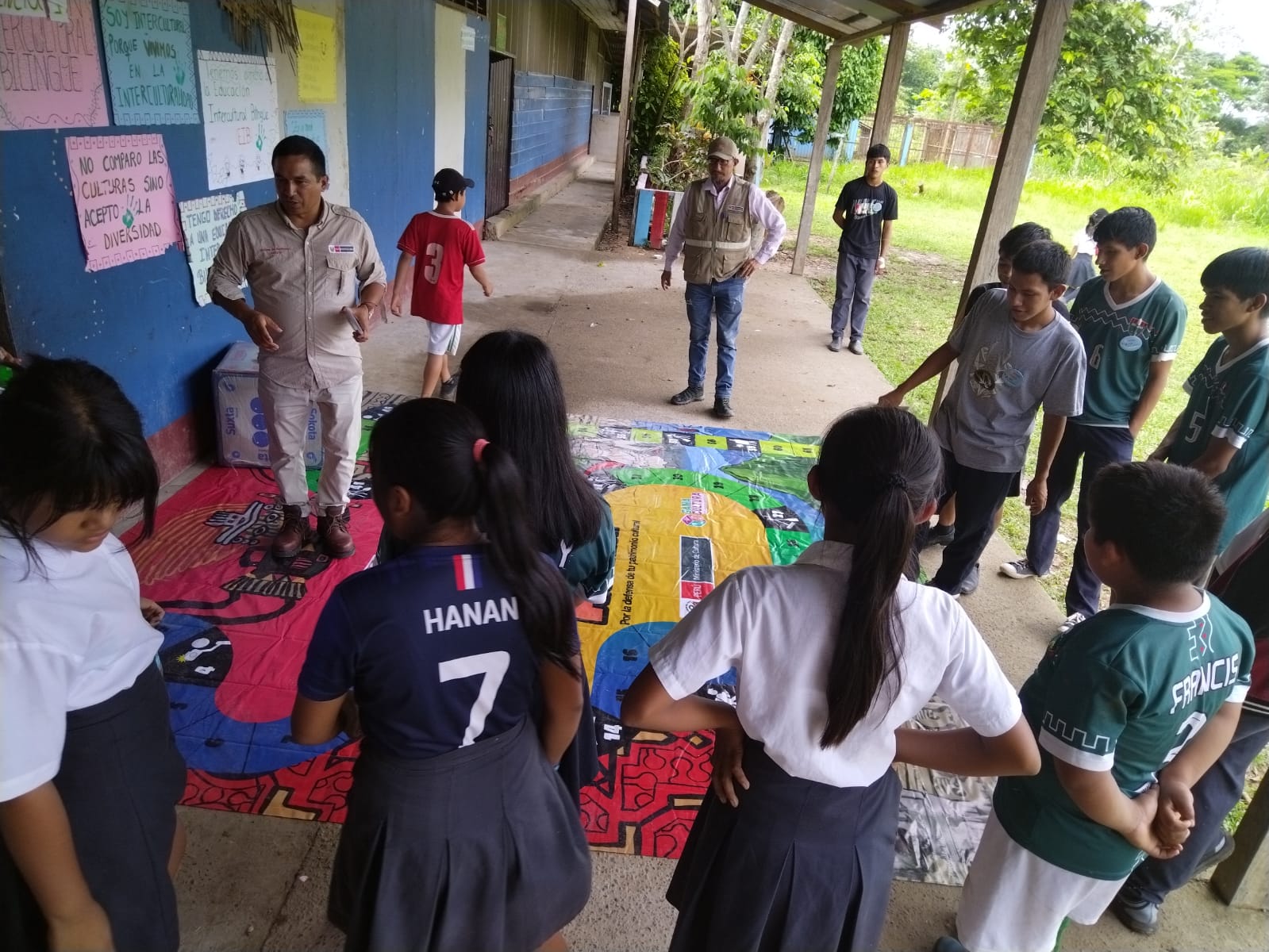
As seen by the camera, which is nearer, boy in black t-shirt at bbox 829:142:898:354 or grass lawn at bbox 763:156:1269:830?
grass lawn at bbox 763:156:1269:830

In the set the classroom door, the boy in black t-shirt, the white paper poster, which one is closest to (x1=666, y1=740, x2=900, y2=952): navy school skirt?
the white paper poster

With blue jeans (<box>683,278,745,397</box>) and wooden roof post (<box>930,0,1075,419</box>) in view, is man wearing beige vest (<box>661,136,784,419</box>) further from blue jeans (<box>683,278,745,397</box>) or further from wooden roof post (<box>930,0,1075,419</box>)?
wooden roof post (<box>930,0,1075,419</box>)

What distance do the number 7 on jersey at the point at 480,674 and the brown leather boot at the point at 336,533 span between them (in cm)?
223

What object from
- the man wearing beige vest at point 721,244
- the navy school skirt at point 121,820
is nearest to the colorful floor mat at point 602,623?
the navy school skirt at point 121,820

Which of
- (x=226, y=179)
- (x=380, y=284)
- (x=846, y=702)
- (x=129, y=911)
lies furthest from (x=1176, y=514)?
(x=226, y=179)

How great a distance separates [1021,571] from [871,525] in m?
3.06

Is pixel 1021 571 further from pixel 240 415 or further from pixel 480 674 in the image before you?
pixel 240 415

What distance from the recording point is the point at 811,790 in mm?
1333

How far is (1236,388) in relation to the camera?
2.50 m

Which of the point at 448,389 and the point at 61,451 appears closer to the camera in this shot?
the point at 61,451

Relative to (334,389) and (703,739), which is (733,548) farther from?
(334,389)

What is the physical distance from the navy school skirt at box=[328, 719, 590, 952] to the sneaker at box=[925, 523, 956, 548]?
3.04 metres

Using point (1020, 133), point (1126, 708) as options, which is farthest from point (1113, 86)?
point (1126, 708)

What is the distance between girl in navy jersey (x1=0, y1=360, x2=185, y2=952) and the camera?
106 cm
